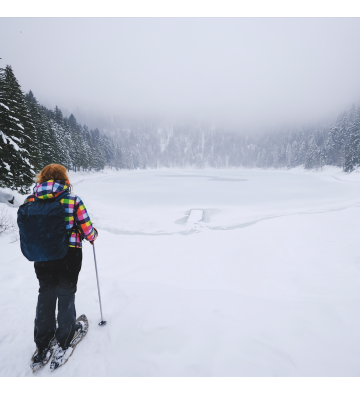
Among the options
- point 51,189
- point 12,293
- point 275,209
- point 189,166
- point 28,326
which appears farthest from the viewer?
point 189,166

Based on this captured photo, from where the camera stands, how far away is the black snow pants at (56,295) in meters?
2.22

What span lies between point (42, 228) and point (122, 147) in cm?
11919

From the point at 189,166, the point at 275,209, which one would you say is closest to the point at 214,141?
the point at 189,166

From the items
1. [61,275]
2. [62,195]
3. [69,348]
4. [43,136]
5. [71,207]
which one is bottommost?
[69,348]

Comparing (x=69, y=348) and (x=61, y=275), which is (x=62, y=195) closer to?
(x=61, y=275)

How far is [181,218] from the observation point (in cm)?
1232

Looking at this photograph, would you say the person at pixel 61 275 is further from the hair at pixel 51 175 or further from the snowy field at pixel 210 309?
the snowy field at pixel 210 309

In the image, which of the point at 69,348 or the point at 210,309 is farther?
the point at 210,309

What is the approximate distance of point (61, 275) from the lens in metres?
2.26

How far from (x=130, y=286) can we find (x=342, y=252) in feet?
21.4

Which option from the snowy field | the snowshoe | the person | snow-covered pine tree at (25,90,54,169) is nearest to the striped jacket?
the person

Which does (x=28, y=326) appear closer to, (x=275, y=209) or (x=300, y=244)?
(x=300, y=244)

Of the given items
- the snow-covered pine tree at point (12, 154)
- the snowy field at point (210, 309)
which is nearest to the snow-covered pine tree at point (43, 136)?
the snow-covered pine tree at point (12, 154)

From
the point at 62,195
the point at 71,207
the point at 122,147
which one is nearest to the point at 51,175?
the point at 62,195
